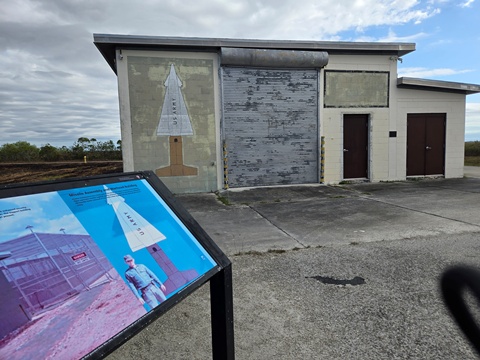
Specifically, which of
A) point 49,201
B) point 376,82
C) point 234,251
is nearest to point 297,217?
point 234,251

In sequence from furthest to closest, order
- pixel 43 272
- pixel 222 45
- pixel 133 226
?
pixel 222 45 < pixel 133 226 < pixel 43 272

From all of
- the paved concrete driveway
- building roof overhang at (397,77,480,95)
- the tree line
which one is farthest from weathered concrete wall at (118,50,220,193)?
the tree line

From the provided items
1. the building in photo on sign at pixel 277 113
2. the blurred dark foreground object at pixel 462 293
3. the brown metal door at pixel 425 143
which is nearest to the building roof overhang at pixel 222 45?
the building in photo on sign at pixel 277 113

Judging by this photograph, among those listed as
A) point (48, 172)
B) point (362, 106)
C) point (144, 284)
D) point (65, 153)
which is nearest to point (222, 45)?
point (362, 106)

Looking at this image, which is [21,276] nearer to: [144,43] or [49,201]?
[49,201]

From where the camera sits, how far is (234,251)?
4.98 m

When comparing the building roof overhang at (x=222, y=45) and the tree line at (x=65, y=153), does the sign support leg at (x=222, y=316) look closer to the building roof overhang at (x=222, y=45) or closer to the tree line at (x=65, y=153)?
the building roof overhang at (x=222, y=45)

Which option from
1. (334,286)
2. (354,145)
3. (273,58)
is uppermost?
(273,58)

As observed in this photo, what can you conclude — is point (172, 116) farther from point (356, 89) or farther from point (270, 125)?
point (356, 89)

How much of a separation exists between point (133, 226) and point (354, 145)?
38.6 feet

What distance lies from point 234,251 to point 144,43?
7862 millimetres

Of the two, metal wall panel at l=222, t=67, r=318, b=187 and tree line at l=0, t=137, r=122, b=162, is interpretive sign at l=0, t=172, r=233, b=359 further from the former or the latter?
tree line at l=0, t=137, r=122, b=162

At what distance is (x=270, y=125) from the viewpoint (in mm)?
11641

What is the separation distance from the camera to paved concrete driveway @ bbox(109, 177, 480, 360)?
2.66 metres
